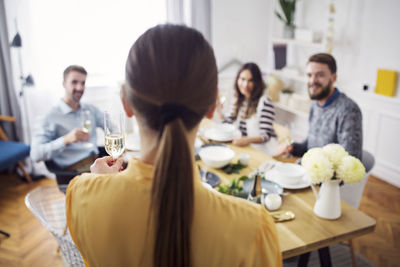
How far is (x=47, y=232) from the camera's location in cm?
271

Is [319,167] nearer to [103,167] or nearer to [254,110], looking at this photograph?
[103,167]

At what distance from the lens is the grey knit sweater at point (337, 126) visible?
213cm

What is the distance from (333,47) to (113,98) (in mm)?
2486

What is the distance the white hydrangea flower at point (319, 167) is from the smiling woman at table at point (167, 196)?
721mm

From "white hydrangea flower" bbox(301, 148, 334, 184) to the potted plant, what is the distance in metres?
2.86

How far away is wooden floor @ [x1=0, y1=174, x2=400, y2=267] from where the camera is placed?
2.38m

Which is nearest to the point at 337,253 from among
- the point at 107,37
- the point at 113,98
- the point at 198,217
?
the point at 198,217

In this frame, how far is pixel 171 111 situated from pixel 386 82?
10.4 ft

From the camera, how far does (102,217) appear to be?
2.32ft

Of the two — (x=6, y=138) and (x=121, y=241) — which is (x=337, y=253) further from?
(x=6, y=138)

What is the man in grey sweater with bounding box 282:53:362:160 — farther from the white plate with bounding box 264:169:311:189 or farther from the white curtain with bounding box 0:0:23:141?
the white curtain with bounding box 0:0:23:141

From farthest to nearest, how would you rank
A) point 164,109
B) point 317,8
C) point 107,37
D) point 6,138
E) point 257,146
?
point 317,8 → point 107,37 → point 6,138 → point 257,146 → point 164,109

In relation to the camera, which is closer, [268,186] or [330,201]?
[330,201]

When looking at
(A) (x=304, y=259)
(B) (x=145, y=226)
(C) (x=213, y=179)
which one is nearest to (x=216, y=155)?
(C) (x=213, y=179)
